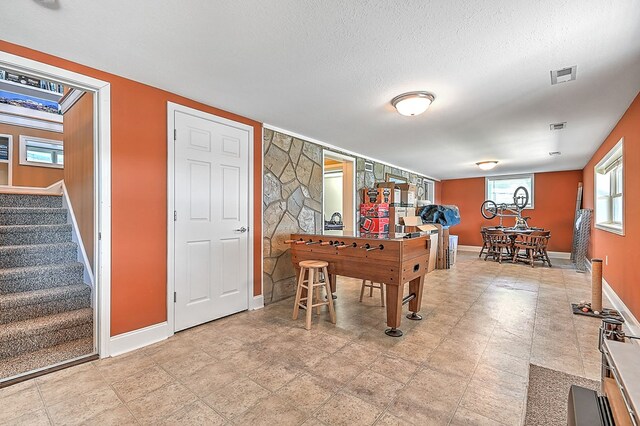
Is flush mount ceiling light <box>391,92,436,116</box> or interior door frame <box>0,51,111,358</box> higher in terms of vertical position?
flush mount ceiling light <box>391,92,436,116</box>

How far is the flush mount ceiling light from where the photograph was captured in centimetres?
272

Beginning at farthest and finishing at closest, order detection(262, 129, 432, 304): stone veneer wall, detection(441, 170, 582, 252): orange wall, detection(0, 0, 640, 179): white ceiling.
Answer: detection(441, 170, 582, 252): orange wall, detection(262, 129, 432, 304): stone veneer wall, detection(0, 0, 640, 179): white ceiling

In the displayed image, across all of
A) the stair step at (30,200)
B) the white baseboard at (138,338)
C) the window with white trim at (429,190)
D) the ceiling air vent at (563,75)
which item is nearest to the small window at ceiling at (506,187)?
the window with white trim at (429,190)

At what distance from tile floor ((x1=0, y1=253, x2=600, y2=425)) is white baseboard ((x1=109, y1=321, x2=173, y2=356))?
0.09 m

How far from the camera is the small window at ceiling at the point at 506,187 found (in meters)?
8.04

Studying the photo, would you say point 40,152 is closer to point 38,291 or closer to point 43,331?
point 38,291

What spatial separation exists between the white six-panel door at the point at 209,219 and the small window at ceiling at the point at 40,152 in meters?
3.61

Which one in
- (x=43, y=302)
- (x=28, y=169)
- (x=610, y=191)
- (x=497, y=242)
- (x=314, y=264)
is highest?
(x=28, y=169)

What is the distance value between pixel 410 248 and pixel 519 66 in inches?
67.9

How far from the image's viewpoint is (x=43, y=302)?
2.59 m

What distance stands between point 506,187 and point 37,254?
10198 mm

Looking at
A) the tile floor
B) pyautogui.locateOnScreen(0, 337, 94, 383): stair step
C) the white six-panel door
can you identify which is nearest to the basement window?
the tile floor

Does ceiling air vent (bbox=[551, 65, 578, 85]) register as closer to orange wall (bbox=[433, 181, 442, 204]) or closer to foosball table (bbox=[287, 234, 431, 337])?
foosball table (bbox=[287, 234, 431, 337])

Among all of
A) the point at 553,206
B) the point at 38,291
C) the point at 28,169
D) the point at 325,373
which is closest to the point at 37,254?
the point at 38,291
